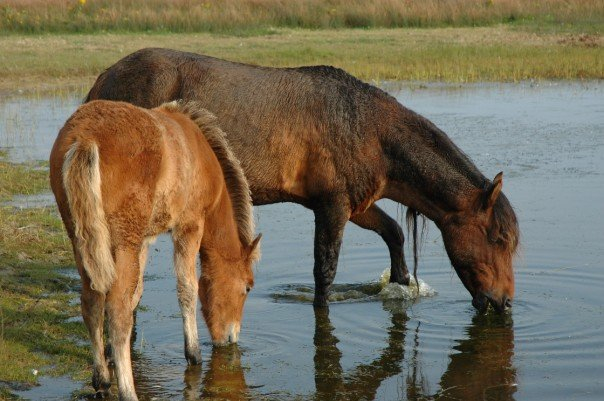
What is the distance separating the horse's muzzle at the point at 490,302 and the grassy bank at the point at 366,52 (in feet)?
42.0

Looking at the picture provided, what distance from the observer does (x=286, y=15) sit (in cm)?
3058

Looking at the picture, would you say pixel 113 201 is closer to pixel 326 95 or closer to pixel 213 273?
pixel 213 273

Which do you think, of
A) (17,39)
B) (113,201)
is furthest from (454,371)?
(17,39)

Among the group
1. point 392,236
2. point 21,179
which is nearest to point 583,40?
point 21,179

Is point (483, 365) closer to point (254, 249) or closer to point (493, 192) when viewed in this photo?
point (493, 192)

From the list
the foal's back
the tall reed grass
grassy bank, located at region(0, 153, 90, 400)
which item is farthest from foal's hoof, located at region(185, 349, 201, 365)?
the tall reed grass

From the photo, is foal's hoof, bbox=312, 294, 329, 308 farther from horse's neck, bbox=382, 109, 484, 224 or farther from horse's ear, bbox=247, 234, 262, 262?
horse's ear, bbox=247, 234, 262, 262

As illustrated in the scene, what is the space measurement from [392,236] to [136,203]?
358 centimetres

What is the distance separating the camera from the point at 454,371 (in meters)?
6.02

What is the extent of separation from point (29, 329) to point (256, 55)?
16.5m

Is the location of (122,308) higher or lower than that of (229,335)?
higher

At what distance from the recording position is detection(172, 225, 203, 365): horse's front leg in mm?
5500

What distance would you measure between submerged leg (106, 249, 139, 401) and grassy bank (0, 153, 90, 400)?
0.72 meters

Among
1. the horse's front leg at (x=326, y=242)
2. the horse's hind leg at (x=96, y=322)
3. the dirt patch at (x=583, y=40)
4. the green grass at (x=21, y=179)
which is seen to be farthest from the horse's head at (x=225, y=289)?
the dirt patch at (x=583, y=40)
